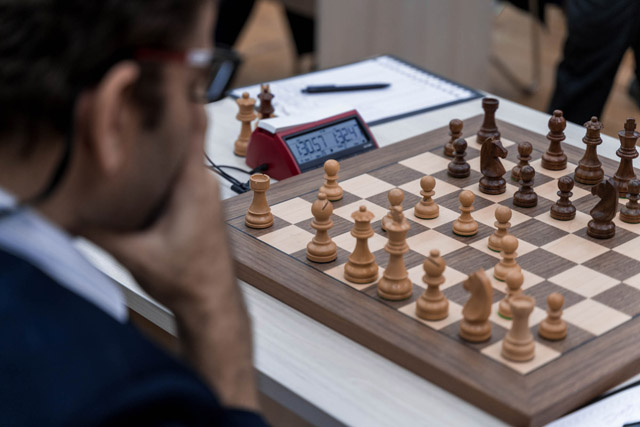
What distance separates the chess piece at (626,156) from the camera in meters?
1.60

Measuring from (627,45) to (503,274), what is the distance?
2035 mm

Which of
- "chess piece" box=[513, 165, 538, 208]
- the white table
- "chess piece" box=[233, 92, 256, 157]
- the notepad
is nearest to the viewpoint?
the white table

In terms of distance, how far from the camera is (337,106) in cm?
188

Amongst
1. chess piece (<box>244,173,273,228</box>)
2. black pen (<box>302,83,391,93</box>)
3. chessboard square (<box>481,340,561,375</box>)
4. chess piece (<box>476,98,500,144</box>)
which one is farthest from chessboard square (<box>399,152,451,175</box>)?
chessboard square (<box>481,340,561,375</box>)

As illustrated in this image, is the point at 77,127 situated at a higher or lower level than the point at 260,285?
higher

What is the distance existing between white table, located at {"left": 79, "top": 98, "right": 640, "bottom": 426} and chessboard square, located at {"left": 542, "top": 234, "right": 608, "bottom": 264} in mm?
387

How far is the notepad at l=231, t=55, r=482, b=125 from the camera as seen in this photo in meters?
2.05

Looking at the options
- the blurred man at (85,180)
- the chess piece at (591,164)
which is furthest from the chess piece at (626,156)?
the blurred man at (85,180)

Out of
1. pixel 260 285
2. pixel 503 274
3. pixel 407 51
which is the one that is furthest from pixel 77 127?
pixel 407 51

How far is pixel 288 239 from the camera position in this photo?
143cm

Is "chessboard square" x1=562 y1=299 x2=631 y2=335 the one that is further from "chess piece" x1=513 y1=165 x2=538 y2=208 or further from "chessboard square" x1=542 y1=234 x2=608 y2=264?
"chess piece" x1=513 y1=165 x2=538 y2=208

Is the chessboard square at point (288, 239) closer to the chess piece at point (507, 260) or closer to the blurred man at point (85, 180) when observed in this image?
the chess piece at point (507, 260)

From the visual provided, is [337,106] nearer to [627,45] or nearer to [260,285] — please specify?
[260,285]

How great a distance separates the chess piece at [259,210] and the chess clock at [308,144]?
25cm
